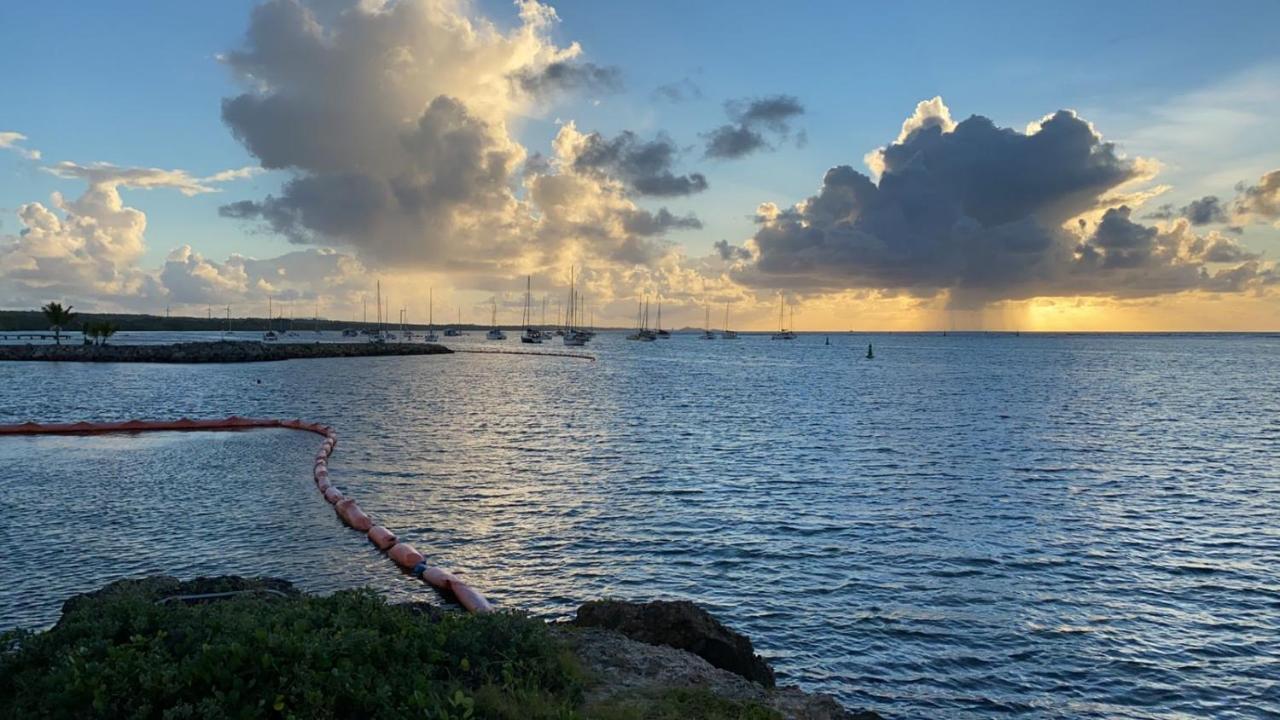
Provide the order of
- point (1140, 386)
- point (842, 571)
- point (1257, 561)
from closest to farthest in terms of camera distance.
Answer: point (842, 571)
point (1257, 561)
point (1140, 386)

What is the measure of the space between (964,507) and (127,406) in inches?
2579

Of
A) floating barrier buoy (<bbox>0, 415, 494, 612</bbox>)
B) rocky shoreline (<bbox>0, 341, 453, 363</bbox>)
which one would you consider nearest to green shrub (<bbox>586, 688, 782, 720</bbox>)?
floating barrier buoy (<bbox>0, 415, 494, 612</bbox>)

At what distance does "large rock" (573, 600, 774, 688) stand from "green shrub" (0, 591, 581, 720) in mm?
3012

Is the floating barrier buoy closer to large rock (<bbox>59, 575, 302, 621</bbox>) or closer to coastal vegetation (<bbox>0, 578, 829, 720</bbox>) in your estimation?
large rock (<bbox>59, 575, 302, 621</bbox>)

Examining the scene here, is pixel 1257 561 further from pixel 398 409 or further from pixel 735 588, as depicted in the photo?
pixel 398 409

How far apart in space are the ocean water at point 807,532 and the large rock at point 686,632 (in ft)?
7.51

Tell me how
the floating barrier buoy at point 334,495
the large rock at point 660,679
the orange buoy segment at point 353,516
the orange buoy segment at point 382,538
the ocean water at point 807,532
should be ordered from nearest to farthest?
the large rock at point 660,679, the ocean water at point 807,532, the floating barrier buoy at point 334,495, the orange buoy segment at point 382,538, the orange buoy segment at point 353,516

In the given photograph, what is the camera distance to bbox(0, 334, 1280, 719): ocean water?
56.9 ft

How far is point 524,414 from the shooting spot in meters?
66.5

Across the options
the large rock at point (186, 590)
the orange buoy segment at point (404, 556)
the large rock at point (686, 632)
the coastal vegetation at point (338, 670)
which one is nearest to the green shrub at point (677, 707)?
the coastal vegetation at point (338, 670)

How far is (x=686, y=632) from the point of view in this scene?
47.3ft

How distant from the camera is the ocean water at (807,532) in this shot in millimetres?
17344

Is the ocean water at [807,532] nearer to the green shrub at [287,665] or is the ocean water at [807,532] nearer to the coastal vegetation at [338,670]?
the coastal vegetation at [338,670]

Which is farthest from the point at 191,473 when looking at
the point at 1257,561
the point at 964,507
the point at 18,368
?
the point at 18,368
